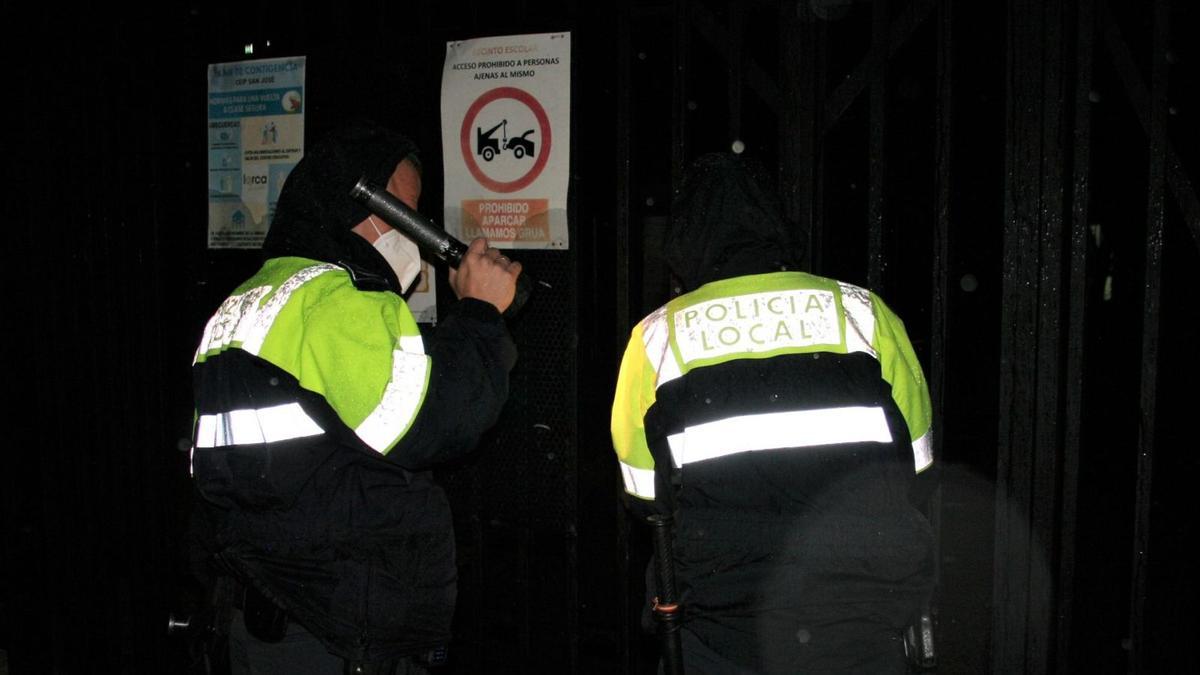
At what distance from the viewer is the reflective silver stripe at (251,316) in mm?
2299

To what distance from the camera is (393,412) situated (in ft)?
7.30

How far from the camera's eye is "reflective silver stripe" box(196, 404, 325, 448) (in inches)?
90.0

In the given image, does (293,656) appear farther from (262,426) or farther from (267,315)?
(267,315)

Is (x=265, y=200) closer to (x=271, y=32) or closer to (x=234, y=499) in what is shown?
(x=271, y=32)

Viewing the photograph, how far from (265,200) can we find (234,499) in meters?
1.95

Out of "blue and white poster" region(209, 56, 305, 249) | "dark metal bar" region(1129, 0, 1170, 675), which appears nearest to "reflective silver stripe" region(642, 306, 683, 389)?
"dark metal bar" region(1129, 0, 1170, 675)

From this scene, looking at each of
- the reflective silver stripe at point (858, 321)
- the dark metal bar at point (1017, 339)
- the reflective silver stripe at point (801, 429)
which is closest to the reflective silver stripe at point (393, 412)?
the reflective silver stripe at point (801, 429)

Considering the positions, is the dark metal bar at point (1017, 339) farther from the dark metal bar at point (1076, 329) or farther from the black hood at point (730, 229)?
the black hood at point (730, 229)

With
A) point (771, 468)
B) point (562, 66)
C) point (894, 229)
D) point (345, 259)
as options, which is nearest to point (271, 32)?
point (562, 66)

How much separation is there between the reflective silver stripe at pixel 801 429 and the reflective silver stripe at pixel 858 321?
15cm

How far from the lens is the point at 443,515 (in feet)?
8.20

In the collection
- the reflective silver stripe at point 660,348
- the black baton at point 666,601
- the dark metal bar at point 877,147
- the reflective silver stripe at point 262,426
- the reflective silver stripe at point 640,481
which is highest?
the dark metal bar at point 877,147

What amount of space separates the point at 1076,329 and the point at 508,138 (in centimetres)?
207

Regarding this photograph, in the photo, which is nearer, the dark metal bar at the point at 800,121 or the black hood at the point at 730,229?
the black hood at the point at 730,229
